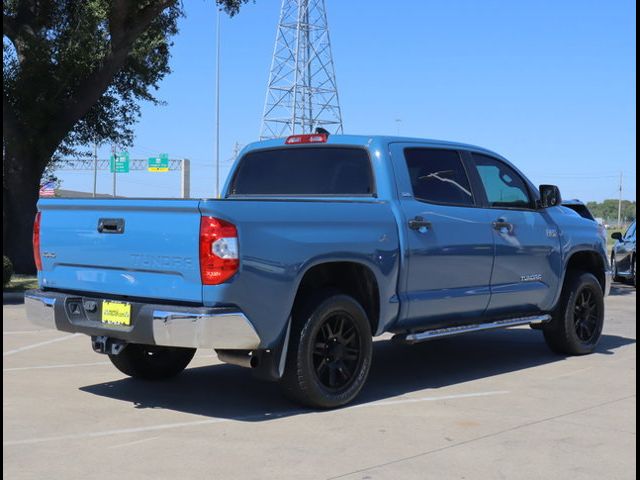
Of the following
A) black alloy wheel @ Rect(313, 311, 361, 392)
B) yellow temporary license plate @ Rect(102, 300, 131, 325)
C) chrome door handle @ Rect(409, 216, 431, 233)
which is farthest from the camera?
chrome door handle @ Rect(409, 216, 431, 233)

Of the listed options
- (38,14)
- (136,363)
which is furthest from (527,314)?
(38,14)

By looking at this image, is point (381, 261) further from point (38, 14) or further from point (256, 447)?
point (38, 14)

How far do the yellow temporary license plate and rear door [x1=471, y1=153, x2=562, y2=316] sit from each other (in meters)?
3.35

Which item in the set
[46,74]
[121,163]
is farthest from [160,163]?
[46,74]

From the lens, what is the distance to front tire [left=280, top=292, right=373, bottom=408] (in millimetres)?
6027

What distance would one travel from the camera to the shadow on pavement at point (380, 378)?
6441 millimetres

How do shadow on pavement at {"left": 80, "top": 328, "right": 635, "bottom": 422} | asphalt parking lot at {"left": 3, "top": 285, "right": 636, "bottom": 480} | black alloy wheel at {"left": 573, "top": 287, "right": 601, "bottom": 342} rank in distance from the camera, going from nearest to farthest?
1. asphalt parking lot at {"left": 3, "top": 285, "right": 636, "bottom": 480}
2. shadow on pavement at {"left": 80, "top": 328, "right": 635, "bottom": 422}
3. black alloy wheel at {"left": 573, "top": 287, "right": 601, "bottom": 342}

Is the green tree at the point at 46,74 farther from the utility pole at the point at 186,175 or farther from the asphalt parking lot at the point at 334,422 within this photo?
the utility pole at the point at 186,175

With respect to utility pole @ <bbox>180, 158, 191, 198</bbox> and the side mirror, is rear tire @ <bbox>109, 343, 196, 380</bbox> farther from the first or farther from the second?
utility pole @ <bbox>180, 158, 191, 198</bbox>

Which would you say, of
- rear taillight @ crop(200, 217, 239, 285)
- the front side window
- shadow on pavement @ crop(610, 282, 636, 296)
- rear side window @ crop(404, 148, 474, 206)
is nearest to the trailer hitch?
rear taillight @ crop(200, 217, 239, 285)

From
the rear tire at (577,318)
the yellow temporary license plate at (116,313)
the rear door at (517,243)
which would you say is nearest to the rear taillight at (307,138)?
the rear door at (517,243)

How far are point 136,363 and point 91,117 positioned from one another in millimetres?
15891

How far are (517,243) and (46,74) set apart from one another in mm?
14217

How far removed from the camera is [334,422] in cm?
594
